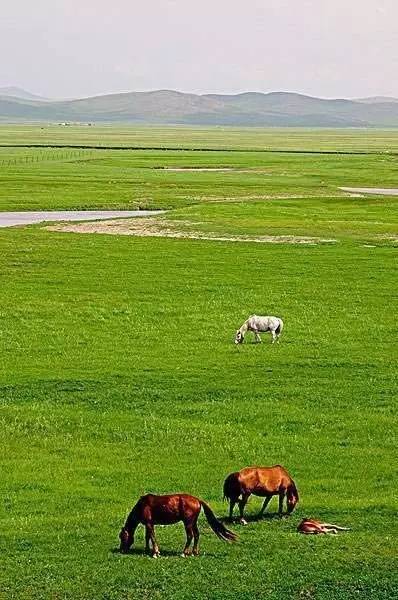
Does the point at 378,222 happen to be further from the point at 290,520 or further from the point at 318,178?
the point at 290,520

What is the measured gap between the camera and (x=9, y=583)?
1495 cm

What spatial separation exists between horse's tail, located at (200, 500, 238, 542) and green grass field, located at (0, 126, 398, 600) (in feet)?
0.69

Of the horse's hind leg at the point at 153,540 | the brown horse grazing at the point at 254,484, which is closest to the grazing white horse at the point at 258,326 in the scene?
the brown horse grazing at the point at 254,484

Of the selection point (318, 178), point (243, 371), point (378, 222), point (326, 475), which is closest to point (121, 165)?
point (318, 178)

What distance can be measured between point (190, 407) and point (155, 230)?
37.3 m

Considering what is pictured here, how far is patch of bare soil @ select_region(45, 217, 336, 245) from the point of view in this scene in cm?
5725

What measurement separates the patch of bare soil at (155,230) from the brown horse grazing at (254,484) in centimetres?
3901

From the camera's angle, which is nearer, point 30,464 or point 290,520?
point 290,520

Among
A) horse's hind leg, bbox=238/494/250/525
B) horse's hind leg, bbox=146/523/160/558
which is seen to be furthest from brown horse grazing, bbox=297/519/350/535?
horse's hind leg, bbox=146/523/160/558

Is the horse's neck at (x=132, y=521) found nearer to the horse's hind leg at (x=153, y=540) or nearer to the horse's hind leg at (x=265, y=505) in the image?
the horse's hind leg at (x=153, y=540)

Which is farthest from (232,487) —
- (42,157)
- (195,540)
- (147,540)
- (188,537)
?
(42,157)

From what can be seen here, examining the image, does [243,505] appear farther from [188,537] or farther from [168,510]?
[168,510]

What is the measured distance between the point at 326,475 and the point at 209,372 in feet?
26.0

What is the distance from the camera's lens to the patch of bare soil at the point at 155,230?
57250 millimetres
